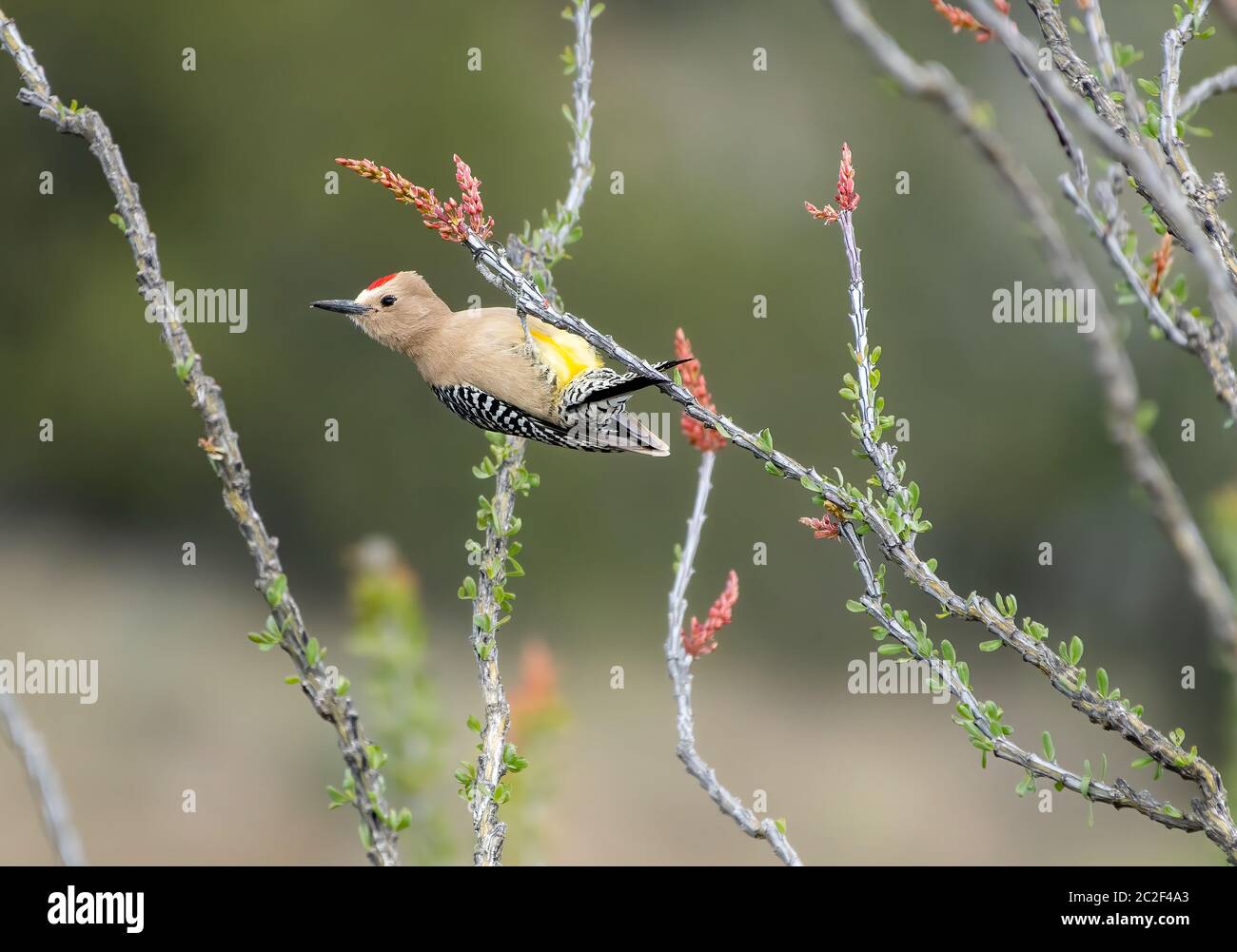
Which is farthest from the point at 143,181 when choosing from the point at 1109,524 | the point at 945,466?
the point at 1109,524

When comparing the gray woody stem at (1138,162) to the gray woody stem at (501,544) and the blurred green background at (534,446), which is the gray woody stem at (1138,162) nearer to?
the gray woody stem at (501,544)

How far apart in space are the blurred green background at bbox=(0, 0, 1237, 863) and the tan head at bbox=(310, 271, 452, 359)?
7098mm

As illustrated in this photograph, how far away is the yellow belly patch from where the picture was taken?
4.54 metres

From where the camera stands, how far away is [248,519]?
190cm

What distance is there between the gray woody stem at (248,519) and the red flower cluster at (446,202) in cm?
43

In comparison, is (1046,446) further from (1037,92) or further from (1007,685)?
(1037,92)

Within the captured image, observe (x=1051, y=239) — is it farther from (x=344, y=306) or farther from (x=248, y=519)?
(x=344, y=306)

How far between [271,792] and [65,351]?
17.0ft

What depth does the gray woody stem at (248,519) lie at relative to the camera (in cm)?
181

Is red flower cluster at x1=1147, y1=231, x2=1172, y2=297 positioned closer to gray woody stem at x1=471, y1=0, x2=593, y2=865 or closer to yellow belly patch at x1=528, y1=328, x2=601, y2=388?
gray woody stem at x1=471, y1=0, x2=593, y2=865
